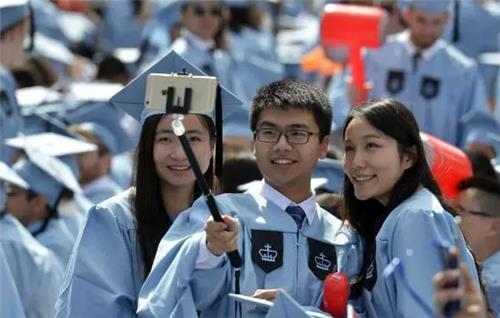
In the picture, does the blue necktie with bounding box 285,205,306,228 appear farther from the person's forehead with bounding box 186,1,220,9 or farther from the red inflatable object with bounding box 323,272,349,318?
the person's forehead with bounding box 186,1,220,9

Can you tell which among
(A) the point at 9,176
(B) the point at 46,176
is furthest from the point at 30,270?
(B) the point at 46,176

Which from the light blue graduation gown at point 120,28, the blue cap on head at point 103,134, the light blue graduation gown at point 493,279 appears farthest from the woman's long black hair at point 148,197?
the light blue graduation gown at point 120,28

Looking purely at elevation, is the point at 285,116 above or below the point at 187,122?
above

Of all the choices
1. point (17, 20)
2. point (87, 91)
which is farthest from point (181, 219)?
point (87, 91)

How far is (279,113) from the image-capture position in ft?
19.3

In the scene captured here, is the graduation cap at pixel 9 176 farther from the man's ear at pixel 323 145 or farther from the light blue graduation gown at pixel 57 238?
the man's ear at pixel 323 145

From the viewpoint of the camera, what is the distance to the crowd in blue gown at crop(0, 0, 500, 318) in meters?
5.57

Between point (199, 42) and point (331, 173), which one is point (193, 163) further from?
A: point (199, 42)

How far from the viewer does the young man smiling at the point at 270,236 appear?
219 inches

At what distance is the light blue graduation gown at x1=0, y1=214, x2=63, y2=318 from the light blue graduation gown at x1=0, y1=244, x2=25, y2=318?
69 centimetres

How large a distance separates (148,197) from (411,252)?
4.08 ft

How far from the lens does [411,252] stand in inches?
217

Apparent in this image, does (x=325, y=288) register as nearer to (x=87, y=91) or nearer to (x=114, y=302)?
(x=114, y=302)

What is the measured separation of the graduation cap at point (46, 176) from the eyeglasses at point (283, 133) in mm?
2800
